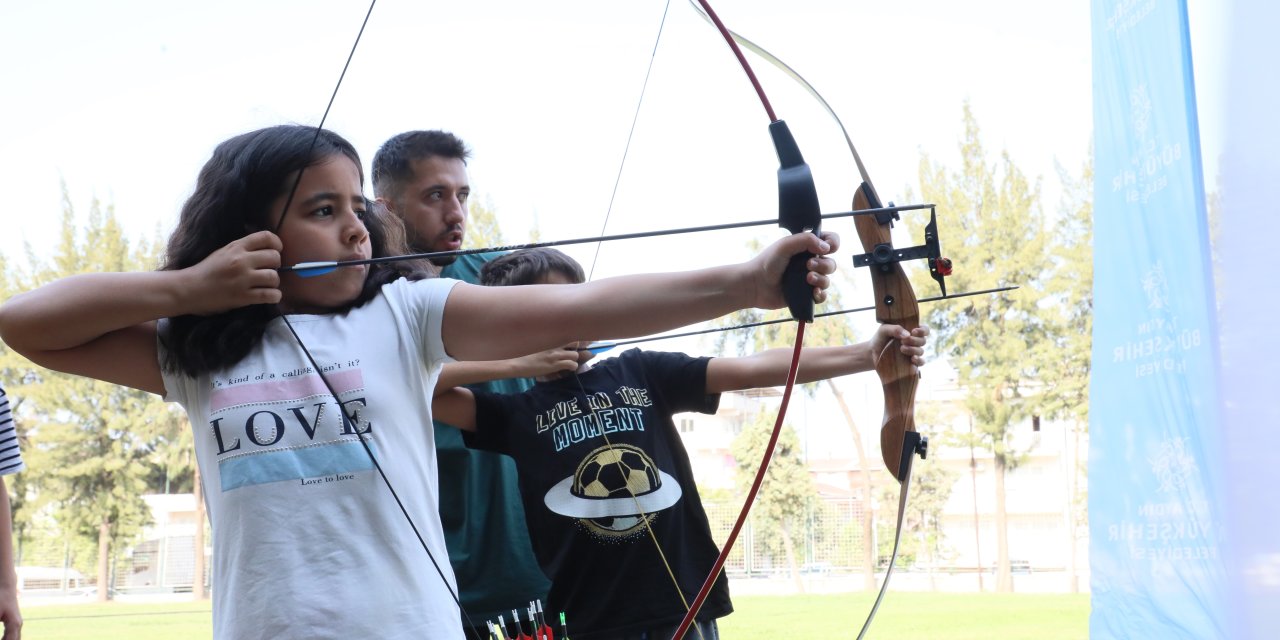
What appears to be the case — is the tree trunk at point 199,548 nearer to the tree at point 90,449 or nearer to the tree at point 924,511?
the tree at point 90,449

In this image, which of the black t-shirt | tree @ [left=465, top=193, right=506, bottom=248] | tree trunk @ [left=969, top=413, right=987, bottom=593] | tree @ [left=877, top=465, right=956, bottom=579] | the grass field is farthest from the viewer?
tree @ [left=465, top=193, right=506, bottom=248]

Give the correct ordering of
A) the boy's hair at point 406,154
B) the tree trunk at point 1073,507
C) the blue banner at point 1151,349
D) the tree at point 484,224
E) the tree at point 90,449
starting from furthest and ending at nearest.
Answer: the tree at point 90,449 → the tree at point 484,224 → the tree trunk at point 1073,507 → the blue banner at point 1151,349 → the boy's hair at point 406,154

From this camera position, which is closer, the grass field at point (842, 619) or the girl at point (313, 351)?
the girl at point (313, 351)

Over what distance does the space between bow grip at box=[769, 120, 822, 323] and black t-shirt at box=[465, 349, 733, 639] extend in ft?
2.10

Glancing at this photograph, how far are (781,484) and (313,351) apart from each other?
891 cm

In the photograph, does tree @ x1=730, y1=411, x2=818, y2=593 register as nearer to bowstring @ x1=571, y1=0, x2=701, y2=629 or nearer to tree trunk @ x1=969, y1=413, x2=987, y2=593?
tree trunk @ x1=969, y1=413, x2=987, y2=593

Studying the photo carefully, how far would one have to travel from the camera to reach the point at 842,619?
29.6ft

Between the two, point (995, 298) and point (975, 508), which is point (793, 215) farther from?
point (975, 508)

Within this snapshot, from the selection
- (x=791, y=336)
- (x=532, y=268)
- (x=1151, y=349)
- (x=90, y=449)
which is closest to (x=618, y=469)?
(x=532, y=268)

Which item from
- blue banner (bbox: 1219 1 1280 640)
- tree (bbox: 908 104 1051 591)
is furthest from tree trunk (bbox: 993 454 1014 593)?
blue banner (bbox: 1219 1 1280 640)

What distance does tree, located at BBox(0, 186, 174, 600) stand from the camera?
10414mm

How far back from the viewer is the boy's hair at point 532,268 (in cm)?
156

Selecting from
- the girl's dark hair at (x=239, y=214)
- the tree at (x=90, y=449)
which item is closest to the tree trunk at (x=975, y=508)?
the tree at (x=90, y=449)

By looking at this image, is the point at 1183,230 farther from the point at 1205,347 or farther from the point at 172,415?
the point at 172,415
